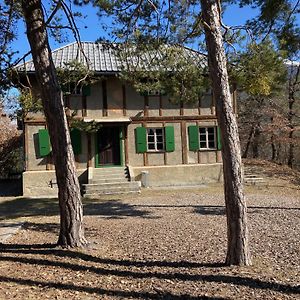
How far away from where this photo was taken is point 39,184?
17.7m

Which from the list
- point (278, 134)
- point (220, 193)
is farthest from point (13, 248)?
point (278, 134)

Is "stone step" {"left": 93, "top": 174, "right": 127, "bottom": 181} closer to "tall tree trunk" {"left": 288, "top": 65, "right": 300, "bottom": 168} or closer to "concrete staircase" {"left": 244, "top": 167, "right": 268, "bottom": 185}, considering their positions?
"concrete staircase" {"left": 244, "top": 167, "right": 268, "bottom": 185}

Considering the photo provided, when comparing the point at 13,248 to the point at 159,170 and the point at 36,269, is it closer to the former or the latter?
the point at 36,269

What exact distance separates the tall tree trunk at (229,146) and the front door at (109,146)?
13.4 meters

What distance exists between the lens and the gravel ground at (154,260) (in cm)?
492

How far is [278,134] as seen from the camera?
25438mm

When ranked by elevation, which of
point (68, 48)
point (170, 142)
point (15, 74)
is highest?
point (68, 48)

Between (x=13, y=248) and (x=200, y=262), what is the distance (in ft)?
11.4

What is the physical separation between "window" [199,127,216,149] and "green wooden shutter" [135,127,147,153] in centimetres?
274

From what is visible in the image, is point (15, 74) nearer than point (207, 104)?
Yes

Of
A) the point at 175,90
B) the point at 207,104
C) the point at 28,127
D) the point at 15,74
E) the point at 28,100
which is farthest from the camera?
the point at 207,104

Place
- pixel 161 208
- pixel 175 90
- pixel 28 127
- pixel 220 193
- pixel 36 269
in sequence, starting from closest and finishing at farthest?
1. pixel 36 269
2. pixel 175 90
3. pixel 161 208
4. pixel 220 193
5. pixel 28 127

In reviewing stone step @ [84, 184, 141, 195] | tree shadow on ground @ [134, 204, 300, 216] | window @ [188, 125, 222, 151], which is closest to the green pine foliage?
tree shadow on ground @ [134, 204, 300, 216]

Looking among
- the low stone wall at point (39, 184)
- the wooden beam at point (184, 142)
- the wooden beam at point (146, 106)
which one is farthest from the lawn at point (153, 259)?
the wooden beam at point (146, 106)
